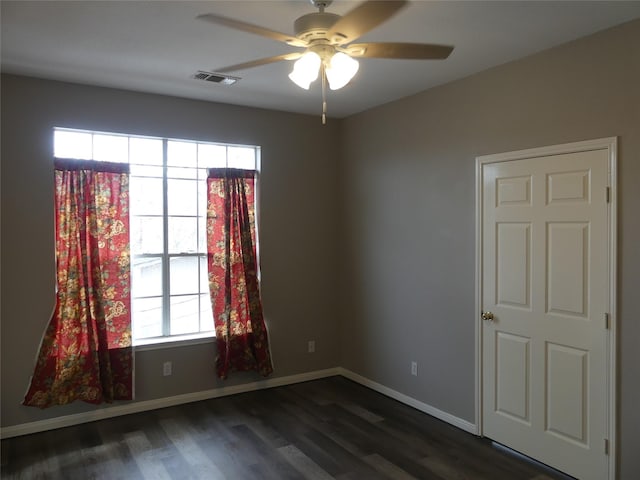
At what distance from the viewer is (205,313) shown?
185 inches

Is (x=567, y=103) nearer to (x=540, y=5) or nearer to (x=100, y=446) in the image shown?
(x=540, y=5)

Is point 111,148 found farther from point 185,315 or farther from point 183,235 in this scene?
point 185,315

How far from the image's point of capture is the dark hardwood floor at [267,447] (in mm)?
3219

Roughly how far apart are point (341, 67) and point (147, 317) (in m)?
3.13

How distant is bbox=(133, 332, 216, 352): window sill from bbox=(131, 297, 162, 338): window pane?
0.08 meters

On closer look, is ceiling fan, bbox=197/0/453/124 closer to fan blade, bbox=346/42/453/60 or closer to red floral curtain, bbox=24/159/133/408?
fan blade, bbox=346/42/453/60

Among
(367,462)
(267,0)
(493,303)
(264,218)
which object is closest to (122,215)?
(264,218)

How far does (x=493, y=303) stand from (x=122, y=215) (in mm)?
3072

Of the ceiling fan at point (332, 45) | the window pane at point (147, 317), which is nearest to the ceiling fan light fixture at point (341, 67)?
the ceiling fan at point (332, 45)

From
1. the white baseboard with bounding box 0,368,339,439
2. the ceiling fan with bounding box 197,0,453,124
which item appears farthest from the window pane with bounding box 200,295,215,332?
the ceiling fan with bounding box 197,0,453,124

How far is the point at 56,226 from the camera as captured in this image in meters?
3.91

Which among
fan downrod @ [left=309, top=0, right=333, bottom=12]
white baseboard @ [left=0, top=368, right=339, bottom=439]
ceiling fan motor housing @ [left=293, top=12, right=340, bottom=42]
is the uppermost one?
fan downrod @ [left=309, top=0, right=333, bottom=12]

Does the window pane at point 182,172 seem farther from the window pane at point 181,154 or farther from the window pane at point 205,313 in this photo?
the window pane at point 205,313

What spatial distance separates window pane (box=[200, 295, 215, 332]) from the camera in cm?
468
